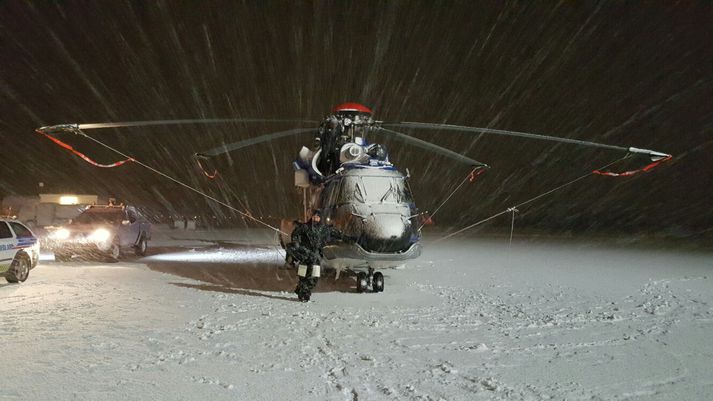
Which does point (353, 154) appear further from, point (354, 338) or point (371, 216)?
point (354, 338)

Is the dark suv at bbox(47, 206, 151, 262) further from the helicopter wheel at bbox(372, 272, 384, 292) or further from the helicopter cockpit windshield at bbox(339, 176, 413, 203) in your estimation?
the helicopter wheel at bbox(372, 272, 384, 292)

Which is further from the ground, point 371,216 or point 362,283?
point 371,216

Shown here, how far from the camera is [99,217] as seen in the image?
1786 centimetres

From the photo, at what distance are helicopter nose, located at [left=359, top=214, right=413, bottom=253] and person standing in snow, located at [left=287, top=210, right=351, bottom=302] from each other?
0.44 metres

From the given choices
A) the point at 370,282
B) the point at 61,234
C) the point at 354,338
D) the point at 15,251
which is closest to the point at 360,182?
the point at 370,282

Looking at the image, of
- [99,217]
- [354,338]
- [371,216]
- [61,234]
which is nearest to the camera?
[354,338]

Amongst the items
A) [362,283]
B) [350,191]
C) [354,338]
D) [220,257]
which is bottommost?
[354,338]

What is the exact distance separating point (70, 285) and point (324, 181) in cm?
603

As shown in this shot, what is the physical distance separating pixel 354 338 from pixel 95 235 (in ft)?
41.9

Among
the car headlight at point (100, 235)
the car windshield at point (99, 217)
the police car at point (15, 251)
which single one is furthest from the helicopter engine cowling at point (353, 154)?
the car windshield at point (99, 217)

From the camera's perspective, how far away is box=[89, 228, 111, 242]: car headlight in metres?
16.9

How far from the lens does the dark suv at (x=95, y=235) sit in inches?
662

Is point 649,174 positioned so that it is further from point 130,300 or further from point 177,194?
point 177,194

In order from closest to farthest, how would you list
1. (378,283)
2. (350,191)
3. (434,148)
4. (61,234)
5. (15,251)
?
(350,191), (378,283), (15,251), (434,148), (61,234)
